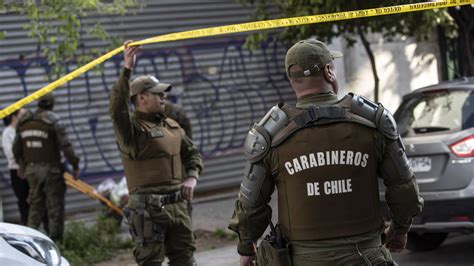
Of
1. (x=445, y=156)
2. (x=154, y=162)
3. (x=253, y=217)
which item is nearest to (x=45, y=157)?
(x=154, y=162)

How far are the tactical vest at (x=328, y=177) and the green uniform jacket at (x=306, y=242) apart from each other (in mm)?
59

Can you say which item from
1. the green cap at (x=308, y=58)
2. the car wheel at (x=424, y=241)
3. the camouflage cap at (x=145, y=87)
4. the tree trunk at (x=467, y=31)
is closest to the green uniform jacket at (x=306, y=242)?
the green cap at (x=308, y=58)

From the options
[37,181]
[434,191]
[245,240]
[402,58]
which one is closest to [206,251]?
[37,181]

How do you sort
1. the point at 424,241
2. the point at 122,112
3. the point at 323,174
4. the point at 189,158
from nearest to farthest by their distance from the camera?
the point at 323,174 → the point at 122,112 → the point at 189,158 → the point at 424,241

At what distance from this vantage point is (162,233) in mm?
6109

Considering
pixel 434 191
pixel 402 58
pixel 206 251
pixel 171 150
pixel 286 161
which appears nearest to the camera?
pixel 286 161

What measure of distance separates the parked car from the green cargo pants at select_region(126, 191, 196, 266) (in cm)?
227

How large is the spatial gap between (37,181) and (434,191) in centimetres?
463

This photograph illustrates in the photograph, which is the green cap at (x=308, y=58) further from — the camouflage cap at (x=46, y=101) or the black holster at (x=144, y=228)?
the camouflage cap at (x=46, y=101)

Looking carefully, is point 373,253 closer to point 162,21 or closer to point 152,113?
point 152,113

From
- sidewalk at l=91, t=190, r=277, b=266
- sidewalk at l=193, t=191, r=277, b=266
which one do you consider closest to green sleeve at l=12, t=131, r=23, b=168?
sidewalk at l=91, t=190, r=277, b=266

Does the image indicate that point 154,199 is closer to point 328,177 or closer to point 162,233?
point 162,233

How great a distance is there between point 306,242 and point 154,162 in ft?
8.08

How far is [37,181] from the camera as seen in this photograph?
32.2 feet
